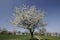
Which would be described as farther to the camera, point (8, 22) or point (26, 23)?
point (8, 22)

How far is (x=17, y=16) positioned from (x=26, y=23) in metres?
2.41

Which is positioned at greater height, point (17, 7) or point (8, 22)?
point (17, 7)

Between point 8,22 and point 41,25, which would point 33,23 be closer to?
point 41,25

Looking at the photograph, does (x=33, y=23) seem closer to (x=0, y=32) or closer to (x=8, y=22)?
(x=8, y=22)

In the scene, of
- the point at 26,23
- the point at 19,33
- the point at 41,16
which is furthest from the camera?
the point at 19,33

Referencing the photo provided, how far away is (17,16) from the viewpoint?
32.0 m

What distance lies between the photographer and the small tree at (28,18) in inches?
1214

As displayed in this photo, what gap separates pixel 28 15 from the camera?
105 ft

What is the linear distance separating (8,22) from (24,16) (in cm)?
362

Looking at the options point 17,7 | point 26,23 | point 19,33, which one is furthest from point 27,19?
point 19,33

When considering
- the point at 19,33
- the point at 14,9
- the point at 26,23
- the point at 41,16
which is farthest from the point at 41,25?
the point at 19,33

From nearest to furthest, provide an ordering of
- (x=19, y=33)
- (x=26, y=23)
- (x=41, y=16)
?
(x=26, y=23) < (x=41, y=16) < (x=19, y=33)

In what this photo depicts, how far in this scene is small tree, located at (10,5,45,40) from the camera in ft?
101

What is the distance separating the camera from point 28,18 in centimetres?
3147
